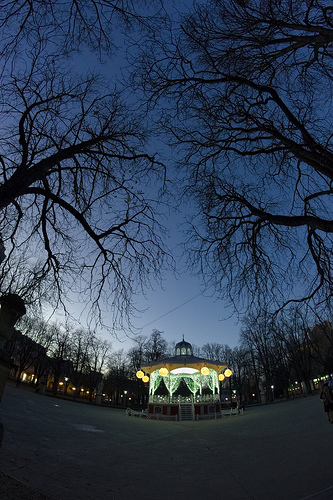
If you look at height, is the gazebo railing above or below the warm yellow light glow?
below

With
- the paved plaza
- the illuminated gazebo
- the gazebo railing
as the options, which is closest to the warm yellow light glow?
the illuminated gazebo

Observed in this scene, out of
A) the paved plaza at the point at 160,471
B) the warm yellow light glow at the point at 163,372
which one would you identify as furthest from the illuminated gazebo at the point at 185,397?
the paved plaza at the point at 160,471

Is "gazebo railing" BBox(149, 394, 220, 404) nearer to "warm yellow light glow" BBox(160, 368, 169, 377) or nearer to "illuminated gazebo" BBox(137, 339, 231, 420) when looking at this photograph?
"illuminated gazebo" BBox(137, 339, 231, 420)

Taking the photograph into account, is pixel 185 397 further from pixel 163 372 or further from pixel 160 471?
pixel 160 471

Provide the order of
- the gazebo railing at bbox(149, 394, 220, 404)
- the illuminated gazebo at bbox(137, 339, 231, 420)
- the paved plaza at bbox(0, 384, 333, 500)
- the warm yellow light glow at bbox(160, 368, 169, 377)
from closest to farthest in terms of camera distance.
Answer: the paved plaza at bbox(0, 384, 333, 500) < the warm yellow light glow at bbox(160, 368, 169, 377) < the illuminated gazebo at bbox(137, 339, 231, 420) < the gazebo railing at bbox(149, 394, 220, 404)

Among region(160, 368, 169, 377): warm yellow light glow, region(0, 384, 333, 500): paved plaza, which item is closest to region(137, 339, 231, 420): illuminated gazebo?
region(160, 368, 169, 377): warm yellow light glow

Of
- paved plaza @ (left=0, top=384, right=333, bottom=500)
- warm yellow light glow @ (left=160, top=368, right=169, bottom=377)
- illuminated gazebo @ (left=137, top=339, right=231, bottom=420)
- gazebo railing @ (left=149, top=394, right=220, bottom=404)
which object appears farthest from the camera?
gazebo railing @ (left=149, top=394, right=220, bottom=404)

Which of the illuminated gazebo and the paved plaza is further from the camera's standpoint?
the illuminated gazebo

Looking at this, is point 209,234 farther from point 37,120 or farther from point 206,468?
point 206,468

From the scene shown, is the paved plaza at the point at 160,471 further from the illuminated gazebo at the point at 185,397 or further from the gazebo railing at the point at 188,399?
the gazebo railing at the point at 188,399

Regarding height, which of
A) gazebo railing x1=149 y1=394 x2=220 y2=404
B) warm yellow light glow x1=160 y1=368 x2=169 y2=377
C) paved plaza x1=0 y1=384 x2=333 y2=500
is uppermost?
warm yellow light glow x1=160 y1=368 x2=169 y2=377

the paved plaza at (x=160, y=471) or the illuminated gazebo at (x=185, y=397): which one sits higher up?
the illuminated gazebo at (x=185, y=397)

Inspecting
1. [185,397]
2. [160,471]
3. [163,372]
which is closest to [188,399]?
[185,397]

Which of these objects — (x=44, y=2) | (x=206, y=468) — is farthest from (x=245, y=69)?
(x=206, y=468)
